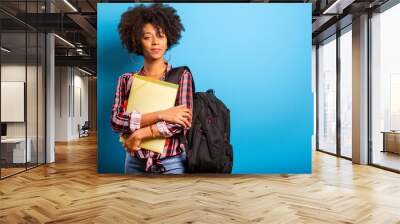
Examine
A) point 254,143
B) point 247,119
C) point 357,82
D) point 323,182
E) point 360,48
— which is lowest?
point 323,182

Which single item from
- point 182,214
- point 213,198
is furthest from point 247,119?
point 182,214

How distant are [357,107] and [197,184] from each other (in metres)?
4.35

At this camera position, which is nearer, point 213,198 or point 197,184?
point 213,198

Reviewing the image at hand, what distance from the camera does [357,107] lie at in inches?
329

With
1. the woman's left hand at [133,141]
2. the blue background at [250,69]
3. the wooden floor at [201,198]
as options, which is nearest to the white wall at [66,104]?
the wooden floor at [201,198]

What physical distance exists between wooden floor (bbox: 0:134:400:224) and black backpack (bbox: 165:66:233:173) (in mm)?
245

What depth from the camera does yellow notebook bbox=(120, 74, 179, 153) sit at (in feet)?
20.2

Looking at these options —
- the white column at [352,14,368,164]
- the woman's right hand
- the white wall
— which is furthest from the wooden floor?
the white wall

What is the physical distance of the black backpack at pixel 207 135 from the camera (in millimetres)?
6242

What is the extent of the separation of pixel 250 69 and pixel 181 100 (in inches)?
50.8

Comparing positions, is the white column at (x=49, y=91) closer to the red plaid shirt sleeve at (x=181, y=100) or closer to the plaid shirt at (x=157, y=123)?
the plaid shirt at (x=157, y=123)

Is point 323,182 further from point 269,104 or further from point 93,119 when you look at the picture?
point 93,119

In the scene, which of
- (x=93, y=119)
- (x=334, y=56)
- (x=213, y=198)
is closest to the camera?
(x=213, y=198)

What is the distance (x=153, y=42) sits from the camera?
6.27m
